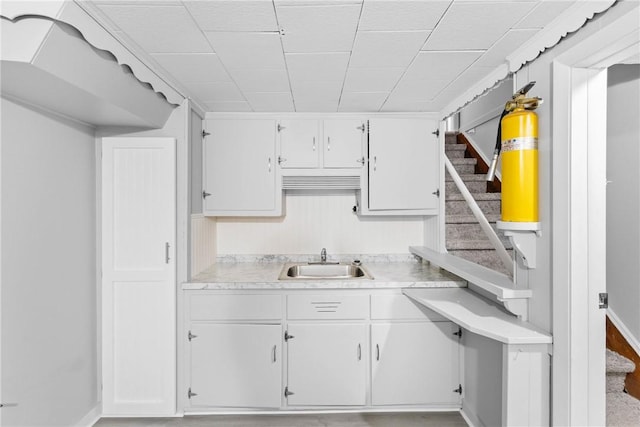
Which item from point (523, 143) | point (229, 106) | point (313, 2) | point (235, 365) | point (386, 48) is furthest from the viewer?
→ point (229, 106)

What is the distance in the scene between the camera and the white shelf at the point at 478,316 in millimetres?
1619

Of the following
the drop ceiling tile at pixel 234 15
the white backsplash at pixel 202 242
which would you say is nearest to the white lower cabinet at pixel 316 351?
the white backsplash at pixel 202 242

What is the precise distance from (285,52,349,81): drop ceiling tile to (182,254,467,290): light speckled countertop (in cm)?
131

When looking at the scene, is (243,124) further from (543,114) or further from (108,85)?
(543,114)

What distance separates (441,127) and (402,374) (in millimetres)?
1880

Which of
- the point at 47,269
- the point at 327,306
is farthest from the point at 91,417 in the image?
the point at 327,306

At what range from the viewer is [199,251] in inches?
111

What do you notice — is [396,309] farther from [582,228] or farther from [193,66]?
[193,66]

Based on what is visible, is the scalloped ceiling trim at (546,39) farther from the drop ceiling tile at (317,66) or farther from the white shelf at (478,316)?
the white shelf at (478,316)

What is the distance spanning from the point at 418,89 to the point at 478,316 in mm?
1419

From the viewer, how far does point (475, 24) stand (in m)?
1.54

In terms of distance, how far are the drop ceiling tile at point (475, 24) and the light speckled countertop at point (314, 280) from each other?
150 cm

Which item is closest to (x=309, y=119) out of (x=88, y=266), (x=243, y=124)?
(x=243, y=124)

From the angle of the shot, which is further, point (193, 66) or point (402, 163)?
point (402, 163)
